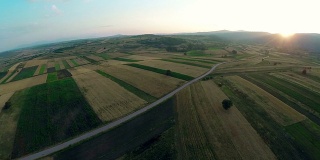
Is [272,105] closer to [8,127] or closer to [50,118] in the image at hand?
[50,118]

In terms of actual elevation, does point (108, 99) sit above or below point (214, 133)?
above

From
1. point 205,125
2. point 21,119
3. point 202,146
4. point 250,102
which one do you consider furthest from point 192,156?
point 21,119

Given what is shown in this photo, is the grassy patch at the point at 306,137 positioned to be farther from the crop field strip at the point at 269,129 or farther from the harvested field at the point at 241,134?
the harvested field at the point at 241,134

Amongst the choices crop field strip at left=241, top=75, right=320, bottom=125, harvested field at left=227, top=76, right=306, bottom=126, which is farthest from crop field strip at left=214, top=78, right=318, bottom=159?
crop field strip at left=241, top=75, right=320, bottom=125

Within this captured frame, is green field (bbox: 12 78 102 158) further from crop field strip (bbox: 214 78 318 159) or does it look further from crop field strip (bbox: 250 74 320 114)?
crop field strip (bbox: 250 74 320 114)

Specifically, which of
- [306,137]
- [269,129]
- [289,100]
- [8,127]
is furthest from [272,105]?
[8,127]

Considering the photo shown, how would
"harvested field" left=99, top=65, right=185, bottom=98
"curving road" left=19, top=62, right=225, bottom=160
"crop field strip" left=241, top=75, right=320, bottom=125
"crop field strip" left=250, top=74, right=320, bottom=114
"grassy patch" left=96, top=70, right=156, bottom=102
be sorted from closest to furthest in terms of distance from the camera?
"curving road" left=19, top=62, right=225, bottom=160 < "crop field strip" left=241, top=75, right=320, bottom=125 < "crop field strip" left=250, top=74, right=320, bottom=114 < "grassy patch" left=96, top=70, right=156, bottom=102 < "harvested field" left=99, top=65, right=185, bottom=98
